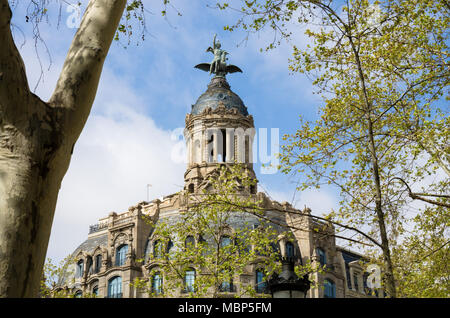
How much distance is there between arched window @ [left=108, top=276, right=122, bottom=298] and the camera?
164 feet

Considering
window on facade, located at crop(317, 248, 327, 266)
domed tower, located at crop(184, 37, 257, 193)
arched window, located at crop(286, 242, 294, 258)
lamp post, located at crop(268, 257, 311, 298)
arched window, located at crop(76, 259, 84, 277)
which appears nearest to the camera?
lamp post, located at crop(268, 257, 311, 298)

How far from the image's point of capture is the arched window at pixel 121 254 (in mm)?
51344

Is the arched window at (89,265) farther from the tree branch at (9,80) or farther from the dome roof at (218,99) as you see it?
the tree branch at (9,80)

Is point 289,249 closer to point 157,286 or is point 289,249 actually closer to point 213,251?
point 157,286

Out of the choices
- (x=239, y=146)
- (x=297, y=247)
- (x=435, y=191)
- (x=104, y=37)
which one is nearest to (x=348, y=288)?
(x=297, y=247)

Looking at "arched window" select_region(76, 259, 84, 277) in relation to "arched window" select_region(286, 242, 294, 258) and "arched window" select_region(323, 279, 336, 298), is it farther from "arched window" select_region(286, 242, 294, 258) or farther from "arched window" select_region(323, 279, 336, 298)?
"arched window" select_region(323, 279, 336, 298)

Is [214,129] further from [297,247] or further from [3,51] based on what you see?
[3,51]

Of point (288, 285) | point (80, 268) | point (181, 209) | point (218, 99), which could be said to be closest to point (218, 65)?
point (218, 99)

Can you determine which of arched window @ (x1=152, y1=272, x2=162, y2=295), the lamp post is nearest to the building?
arched window @ (x1=152, y1=272, x2=162, y2=295)

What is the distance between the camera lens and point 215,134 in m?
57.6

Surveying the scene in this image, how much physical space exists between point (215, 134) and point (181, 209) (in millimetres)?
9493

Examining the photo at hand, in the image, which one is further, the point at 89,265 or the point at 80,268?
the point at 80,268

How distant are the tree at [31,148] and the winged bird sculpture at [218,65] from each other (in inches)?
2264

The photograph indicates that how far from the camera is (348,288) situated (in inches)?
2211
